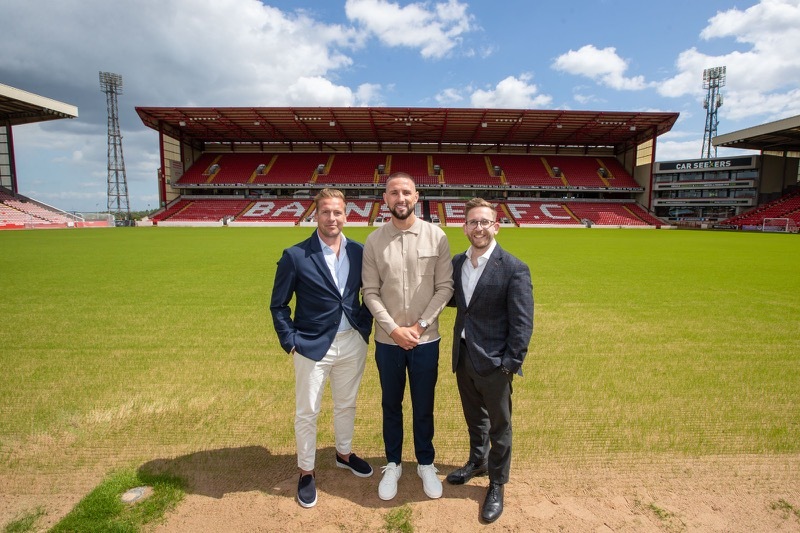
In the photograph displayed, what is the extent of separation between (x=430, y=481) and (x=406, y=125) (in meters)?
44.4

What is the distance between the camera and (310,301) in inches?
110

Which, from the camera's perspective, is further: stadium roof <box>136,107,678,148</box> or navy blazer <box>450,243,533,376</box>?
stadium roof <box>136,107,678,148</box>

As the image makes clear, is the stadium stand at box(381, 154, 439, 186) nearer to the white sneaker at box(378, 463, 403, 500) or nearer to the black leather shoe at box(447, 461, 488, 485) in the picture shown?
the black leather shoe at box(447, 461, 488, 485)

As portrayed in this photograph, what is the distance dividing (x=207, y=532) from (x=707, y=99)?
240 ft

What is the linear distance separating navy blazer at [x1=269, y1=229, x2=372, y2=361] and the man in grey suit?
0.79 meters

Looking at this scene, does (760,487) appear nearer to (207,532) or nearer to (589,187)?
(207,532)

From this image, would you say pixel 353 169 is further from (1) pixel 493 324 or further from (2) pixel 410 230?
(1) pixel 493 324

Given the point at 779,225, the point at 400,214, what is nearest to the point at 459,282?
the point at 400,214

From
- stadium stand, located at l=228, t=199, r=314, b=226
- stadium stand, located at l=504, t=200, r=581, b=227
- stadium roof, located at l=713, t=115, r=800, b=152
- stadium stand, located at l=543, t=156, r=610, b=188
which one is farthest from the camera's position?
stadium stand, located at l=543, t=156, r=610, b=188

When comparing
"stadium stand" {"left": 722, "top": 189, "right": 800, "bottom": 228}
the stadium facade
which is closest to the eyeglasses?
the stadium facade

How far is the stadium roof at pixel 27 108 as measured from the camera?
1377 inches

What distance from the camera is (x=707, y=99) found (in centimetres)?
5631

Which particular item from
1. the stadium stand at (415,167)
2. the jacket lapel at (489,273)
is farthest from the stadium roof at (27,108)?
the jacket lapel at (489,273)

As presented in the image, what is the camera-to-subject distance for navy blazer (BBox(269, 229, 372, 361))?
275 centimetres
